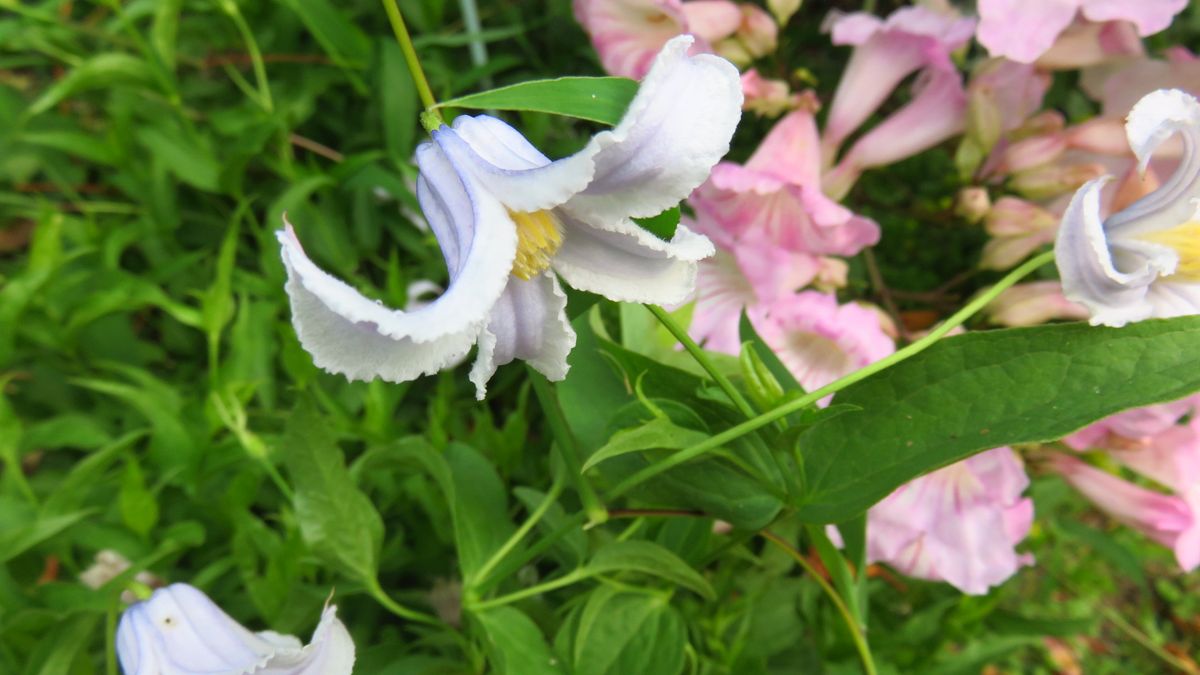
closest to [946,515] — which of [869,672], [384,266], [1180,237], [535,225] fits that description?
[869,672]

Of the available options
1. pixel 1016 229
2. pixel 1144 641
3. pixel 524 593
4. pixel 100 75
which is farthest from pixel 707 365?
pixel 1144 641

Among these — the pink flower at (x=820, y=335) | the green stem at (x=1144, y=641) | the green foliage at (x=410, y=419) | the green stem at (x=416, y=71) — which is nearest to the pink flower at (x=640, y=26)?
the green foliage at (x=410, y=419)

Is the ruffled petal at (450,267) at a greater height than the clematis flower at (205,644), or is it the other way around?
the ruffled petal at (450,267)

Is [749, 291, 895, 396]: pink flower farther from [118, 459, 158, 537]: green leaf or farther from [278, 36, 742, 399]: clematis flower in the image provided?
[118, 459, 158, 537]: green leaf

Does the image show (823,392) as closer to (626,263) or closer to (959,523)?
(626,263)

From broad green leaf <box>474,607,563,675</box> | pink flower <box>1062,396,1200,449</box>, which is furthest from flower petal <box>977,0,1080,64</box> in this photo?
broad green leaf <box>474,607,563,675</box>

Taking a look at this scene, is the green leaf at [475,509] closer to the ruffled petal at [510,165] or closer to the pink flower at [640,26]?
the ruffled petal at [510,165]
